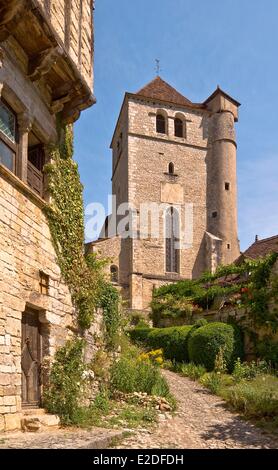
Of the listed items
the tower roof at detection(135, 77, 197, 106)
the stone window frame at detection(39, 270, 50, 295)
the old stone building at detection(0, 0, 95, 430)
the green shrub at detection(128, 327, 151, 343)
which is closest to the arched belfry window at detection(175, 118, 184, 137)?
the tower roof at detection(135, 77, 197, 106)

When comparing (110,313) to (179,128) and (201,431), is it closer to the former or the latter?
(201,431)

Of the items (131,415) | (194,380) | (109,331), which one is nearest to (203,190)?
(194,380)

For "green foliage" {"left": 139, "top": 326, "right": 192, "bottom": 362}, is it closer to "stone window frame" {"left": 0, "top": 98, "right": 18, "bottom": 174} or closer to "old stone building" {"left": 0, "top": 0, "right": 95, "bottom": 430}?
"old stone building" {"left": 0, "top": 0, "right": 95, "bottom": 430}

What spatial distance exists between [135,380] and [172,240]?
71.2 ft

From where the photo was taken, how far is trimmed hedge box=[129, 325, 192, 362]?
49.4ft

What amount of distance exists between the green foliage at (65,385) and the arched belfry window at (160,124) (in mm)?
27397

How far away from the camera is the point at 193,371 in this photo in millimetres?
12844

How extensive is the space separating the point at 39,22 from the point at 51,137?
6.57ft

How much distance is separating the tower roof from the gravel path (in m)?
26.8

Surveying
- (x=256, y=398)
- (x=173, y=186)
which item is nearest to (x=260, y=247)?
(x=173, y=186)

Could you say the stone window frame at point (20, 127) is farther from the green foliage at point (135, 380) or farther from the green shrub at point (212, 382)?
the green shrub at point (212, 382)

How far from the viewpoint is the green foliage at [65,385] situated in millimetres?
7262

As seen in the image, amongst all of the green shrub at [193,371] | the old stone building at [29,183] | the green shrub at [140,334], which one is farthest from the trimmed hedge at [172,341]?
the old stone building at [29,183]
